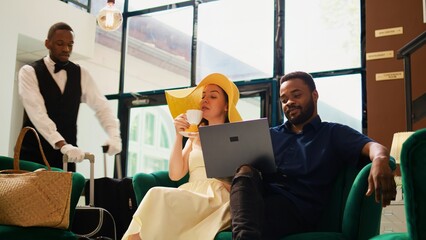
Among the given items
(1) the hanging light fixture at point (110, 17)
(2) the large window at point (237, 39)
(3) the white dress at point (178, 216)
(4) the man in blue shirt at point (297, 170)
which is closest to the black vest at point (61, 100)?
(1) the hanging light fixture at point (110, 17)

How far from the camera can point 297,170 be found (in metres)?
2.36

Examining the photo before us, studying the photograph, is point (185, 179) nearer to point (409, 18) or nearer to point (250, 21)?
point (409, 18)

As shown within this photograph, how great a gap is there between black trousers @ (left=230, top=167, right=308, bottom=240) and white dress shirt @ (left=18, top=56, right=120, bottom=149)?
5.82 ft

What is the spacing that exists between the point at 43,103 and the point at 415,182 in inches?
115

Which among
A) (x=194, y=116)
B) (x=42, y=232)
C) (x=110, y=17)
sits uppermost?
(x=110, y=17)

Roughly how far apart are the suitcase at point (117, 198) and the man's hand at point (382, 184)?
2953 millimetres

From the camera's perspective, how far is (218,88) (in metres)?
2.96

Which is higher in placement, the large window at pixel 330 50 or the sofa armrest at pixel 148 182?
the large window at pixel 330 50

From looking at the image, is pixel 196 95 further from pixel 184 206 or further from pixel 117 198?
pixel 117 198

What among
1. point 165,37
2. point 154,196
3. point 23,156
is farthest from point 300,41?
point 154,196

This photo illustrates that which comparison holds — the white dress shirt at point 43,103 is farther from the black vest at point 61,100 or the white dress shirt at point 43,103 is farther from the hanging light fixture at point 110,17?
the hanging light fixture at point 110,17

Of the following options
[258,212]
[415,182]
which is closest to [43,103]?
[258,212]

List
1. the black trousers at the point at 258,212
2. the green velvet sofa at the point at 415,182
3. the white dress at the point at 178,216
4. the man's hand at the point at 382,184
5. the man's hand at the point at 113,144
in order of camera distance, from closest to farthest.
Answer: the green velvet sofa at the point at 415,182
the man's hand at the point at 382,184
the black trousers at the point at 258,212
the white dress at the point at 178,216
the man's hand at the point at 113,144

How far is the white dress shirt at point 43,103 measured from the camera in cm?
357
